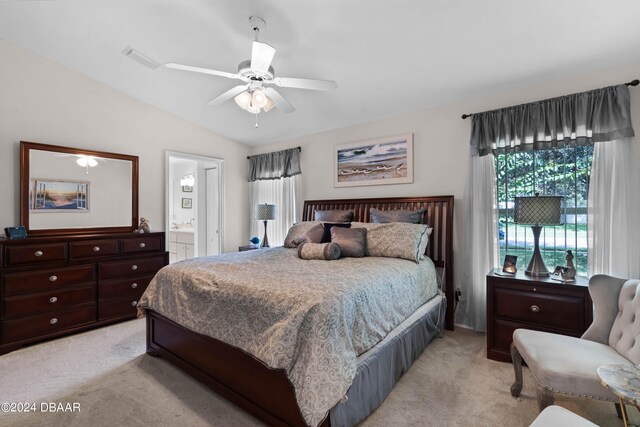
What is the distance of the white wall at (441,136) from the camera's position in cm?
261

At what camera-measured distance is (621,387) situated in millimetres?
1138

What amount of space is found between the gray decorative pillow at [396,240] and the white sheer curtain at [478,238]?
2.00 ft

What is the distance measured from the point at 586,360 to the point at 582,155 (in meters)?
1.91

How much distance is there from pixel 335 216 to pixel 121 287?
2.73m

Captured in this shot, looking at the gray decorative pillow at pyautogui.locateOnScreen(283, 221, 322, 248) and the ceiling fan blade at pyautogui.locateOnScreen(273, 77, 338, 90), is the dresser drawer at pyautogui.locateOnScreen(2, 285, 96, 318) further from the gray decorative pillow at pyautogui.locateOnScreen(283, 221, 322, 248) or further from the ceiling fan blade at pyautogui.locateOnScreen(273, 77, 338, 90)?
the ceiling fan blade at pyautogui.locateOnScreen(273, 77, 338, 90)

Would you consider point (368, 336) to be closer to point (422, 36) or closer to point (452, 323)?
point (452, 323)

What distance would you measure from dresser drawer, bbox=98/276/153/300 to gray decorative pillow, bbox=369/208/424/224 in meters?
2.97

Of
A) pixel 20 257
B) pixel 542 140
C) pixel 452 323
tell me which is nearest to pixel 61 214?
pixel 20 257

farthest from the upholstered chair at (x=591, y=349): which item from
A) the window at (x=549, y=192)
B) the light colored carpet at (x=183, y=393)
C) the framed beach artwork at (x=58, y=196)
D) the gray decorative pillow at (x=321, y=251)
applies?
the framed beach artwork at (x=58, y=196)

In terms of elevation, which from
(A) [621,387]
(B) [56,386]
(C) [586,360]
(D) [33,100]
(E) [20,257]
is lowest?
(B) [56,386]

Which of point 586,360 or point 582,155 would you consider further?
point 582,155

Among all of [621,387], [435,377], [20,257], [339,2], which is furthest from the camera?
[20,257]

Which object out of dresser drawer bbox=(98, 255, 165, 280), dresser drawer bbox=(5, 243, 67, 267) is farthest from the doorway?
dresser drawer bbox=(5, 243, 67, 267)

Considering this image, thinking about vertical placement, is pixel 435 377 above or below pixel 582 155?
below
